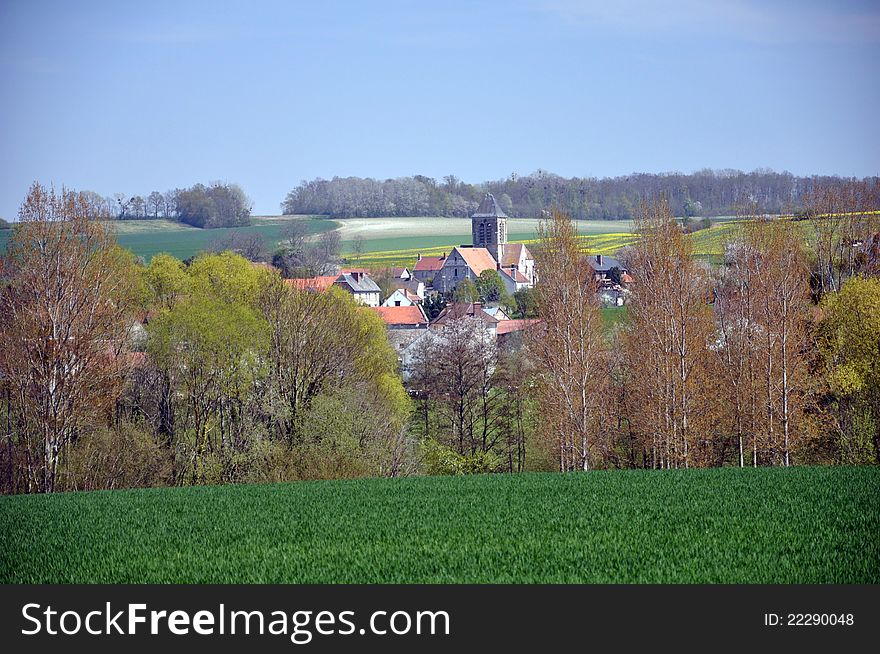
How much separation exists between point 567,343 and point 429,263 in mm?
93219

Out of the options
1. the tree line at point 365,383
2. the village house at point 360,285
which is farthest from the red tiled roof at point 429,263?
the tree line at point 365,383

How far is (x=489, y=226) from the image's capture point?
13388cm

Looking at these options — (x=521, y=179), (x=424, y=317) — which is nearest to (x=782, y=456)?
(x=424, y=317)

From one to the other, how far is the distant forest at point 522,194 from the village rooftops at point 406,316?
34.2 meters

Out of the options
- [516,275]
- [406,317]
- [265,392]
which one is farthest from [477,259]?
[265,392]

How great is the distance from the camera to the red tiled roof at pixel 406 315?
245ft

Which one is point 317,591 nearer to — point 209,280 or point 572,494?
point 572,494

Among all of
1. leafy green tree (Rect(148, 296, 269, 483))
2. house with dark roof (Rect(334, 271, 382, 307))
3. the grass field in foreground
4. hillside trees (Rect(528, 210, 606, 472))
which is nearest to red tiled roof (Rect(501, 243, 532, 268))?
house with dark roof (Rect(334, 271, 382, 307))

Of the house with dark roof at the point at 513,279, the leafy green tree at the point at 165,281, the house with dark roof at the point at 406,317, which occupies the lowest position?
the house with dark roof at the point at 406,317

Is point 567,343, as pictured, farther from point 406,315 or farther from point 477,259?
point 477,259

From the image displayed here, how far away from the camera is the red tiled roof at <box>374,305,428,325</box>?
245 ft

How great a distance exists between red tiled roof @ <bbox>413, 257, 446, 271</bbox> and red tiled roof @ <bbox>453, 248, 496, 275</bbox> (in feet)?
10.2

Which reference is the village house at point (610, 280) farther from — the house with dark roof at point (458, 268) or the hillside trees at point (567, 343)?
the house with dark roof at point (458, 268)

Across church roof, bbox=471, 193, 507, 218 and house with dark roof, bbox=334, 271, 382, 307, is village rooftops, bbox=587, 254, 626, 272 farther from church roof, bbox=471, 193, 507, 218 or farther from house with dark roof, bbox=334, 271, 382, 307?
church roof, bbox=471, 193, 507, 218
